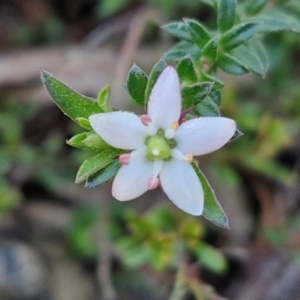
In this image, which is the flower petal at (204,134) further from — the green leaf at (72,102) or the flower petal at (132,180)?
the green leaf at (72,102)

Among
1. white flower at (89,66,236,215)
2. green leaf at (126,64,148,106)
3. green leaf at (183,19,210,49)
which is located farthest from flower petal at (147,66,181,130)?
green leaf at (183,19,210,49)

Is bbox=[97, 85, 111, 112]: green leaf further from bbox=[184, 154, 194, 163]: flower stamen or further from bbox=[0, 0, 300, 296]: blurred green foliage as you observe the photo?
bbox=[0, 0, 300, 296]: blurred green foliage

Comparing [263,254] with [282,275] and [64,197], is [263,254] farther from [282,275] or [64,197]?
[64,197]

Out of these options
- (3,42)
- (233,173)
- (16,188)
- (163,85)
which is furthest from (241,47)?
(3,42)

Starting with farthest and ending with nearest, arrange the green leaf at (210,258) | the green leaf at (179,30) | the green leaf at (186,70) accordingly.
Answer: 1. the green leaf at (210,258)
2. the green leaf at (179,30)
3. the green leaf at (186,70)

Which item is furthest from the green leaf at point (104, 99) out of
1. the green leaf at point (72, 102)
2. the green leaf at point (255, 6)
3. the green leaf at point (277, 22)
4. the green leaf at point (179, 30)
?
the green leaf at point (255, 6)

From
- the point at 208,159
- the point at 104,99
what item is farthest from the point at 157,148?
the point at 208,159
